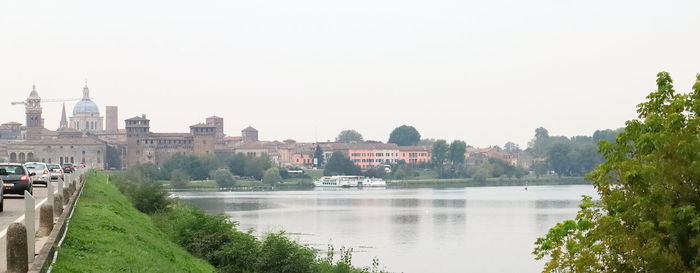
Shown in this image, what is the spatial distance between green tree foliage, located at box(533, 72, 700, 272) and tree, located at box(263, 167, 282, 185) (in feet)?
563

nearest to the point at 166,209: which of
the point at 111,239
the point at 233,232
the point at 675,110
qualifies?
the point at 233,232

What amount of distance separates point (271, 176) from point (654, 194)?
174589 millimetres

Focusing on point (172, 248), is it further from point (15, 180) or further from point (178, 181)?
point (178, 181)

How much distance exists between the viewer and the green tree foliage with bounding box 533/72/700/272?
49.3ft

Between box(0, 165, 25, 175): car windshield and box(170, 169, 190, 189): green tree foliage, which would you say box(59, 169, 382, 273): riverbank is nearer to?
box(0, 165, 25, 175): car windshield

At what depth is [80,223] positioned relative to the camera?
22234 millimetres

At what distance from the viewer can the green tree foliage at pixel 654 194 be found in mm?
15016

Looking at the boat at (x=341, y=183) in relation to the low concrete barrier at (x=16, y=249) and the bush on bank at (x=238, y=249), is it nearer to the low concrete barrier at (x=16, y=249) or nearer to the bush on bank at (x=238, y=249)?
the bush on bank at (x=238, y=249)

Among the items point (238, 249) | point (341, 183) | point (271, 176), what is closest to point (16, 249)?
point (238, 249)

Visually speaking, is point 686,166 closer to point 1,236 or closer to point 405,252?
point 1,236

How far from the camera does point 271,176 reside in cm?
18875

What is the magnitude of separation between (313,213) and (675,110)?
3031 inches

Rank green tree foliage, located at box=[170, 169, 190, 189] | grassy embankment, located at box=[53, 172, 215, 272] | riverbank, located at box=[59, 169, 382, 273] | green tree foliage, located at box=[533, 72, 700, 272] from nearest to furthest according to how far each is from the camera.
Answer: green tree foliage, located at box=[533, 72, 700, 272]
grassy embankment, located at box=[53, 172, 215, 272]
riverbank, located at box=[59, 169, 382, 273]
green tree foliage, located at box=[170, 169, 190, 189]

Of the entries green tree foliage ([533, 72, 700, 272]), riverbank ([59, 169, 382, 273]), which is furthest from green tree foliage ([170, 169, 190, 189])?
green tree foliage ([533, 72, 700, 272])
